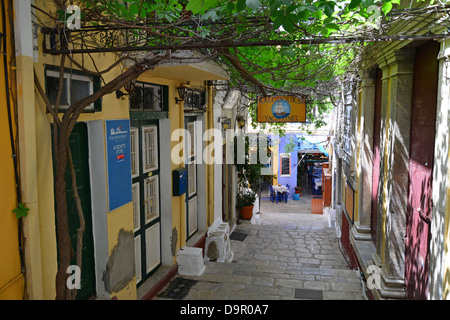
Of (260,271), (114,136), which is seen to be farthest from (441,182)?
(260,271)

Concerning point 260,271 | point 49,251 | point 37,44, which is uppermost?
point 37,44

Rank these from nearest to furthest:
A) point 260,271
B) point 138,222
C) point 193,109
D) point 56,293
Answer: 1. point 56,293
2. point 138,222
3. point 260,271
4. point 193,109

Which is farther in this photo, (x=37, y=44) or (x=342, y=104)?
(x=342, y=104)

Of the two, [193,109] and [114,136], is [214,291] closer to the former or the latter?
[114,136]

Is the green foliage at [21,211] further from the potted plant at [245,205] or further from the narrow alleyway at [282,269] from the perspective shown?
the potted plant at [245,205]

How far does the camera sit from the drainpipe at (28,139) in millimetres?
3600

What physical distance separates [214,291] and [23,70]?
15.0 ft

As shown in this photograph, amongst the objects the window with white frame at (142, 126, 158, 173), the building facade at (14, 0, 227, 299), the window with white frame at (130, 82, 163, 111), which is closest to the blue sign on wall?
the building facade at (14, 0, 227, 299)

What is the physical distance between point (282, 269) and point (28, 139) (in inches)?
241

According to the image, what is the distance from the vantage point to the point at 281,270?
837cm

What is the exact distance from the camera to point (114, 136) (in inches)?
209

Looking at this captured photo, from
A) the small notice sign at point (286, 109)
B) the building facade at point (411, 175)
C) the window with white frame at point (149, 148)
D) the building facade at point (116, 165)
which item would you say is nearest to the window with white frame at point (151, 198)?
the building facade at point (116, 165)

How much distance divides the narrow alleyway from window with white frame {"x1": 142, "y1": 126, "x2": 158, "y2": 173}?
220cm

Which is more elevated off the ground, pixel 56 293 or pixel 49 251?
pixel 49 251
